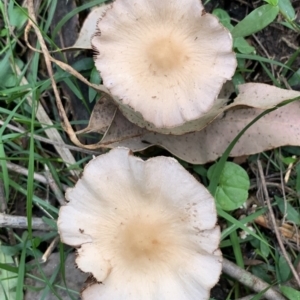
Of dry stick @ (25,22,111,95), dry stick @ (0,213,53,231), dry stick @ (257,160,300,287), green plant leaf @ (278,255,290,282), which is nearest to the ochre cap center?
dry stick @ (25,22,111,95)

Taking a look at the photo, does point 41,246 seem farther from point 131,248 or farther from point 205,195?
point 205,195

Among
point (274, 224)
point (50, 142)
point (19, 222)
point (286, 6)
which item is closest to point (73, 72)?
point (50, 142)

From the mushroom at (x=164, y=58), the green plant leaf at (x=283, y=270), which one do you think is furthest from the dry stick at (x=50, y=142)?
the green plant leaf at (x=283, y=270)

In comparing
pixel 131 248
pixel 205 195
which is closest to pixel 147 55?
pixel 205 195

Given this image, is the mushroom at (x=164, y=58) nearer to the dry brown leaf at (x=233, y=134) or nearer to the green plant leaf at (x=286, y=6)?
the dry brown leaf at (x=233, y=134)

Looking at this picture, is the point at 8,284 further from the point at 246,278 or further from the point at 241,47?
the point at 241,47

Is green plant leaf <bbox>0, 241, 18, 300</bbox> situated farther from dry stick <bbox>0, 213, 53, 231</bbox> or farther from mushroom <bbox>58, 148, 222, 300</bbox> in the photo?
mushroom <bbox>58, 148, 222, 300</bbox>
